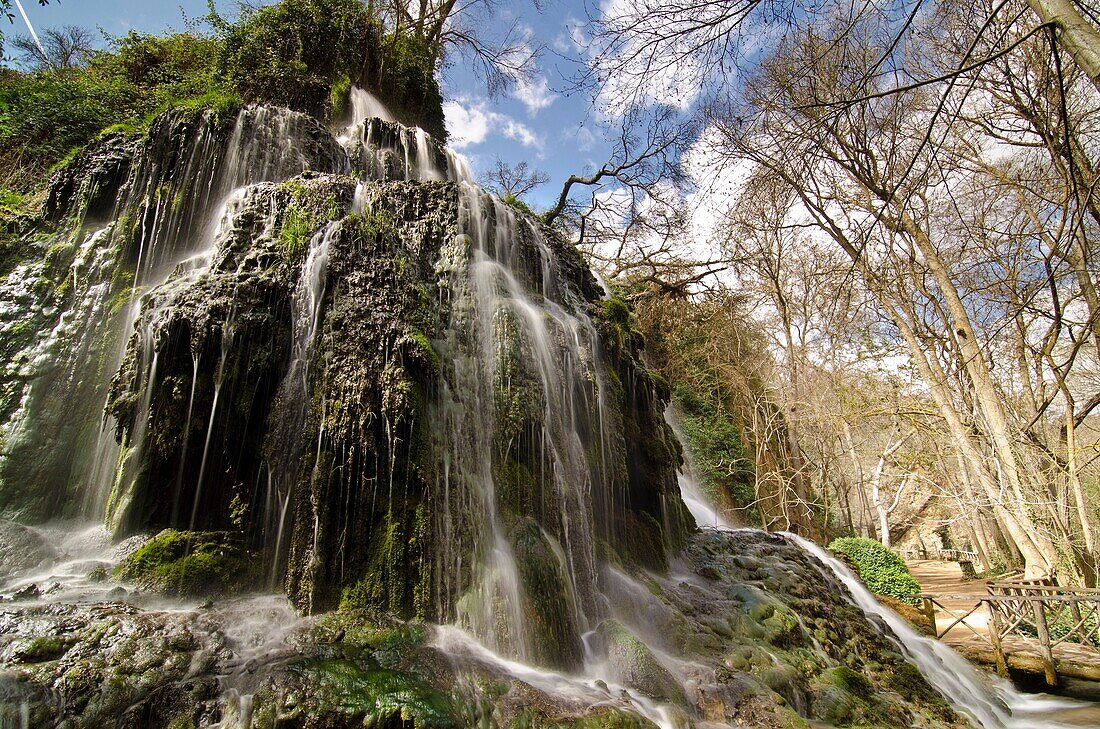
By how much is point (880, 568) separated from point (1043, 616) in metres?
4.38

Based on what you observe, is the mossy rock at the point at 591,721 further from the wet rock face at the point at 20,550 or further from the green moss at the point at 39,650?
the wet rock face at the point at 20,550

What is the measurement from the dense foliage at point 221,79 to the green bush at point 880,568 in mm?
14380

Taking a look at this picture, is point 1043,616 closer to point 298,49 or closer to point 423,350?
point 423,350

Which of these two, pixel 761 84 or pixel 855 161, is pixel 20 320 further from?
pixel 855 161

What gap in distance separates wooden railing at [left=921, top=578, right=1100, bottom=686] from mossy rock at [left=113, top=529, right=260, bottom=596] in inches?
345

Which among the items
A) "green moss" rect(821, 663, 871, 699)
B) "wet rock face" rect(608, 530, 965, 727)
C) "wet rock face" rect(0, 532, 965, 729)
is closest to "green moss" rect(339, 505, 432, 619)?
"wet rock face" rect(0, 532, 965, 729)

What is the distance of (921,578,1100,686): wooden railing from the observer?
21.1 feet

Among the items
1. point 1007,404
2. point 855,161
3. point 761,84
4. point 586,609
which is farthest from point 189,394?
point 1007,404

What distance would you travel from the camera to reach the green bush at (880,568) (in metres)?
10.5

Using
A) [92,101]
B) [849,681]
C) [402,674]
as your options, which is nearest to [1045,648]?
[849,681]

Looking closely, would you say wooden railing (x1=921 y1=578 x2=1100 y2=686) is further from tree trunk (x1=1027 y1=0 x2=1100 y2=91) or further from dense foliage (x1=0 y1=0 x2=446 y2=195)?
dense foliage (x1=0 y1=0 x2=446 y2=195)

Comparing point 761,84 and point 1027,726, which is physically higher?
point 761,84

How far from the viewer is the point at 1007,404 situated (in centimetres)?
1068

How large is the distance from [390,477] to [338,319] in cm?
177
